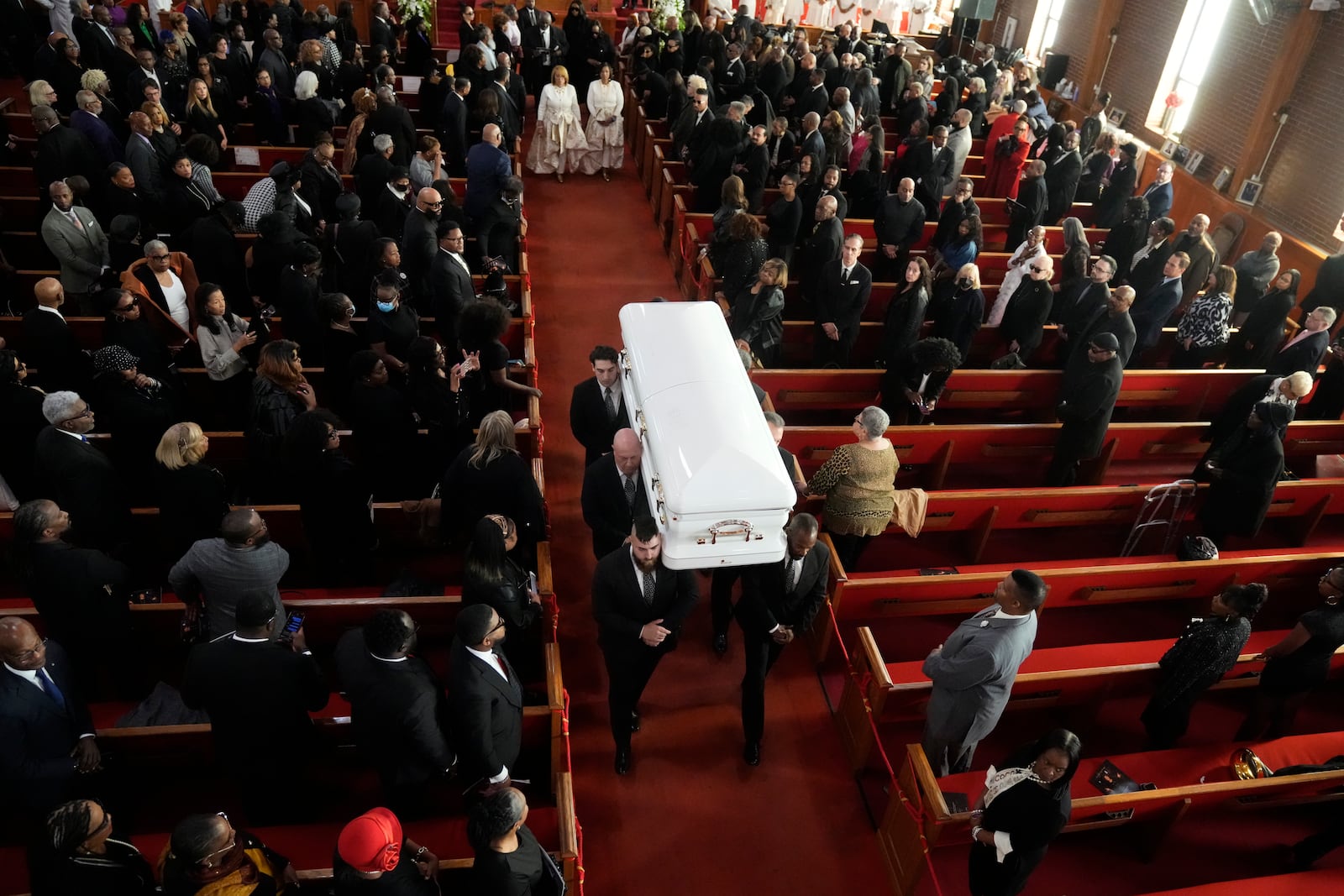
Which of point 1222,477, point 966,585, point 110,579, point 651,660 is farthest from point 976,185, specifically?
point 110,579

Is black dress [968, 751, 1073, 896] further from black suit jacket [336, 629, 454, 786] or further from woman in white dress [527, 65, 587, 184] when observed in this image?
woman in white dress [527, 65, 587, 184]

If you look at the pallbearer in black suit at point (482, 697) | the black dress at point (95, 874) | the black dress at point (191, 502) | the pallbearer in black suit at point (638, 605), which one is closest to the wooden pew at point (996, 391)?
the pallbearer in black suit at point (638, 605)

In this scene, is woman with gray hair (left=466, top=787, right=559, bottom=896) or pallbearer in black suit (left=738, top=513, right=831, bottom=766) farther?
pallbearer in black suit (left=738, top=513, right=831, bottom=766)

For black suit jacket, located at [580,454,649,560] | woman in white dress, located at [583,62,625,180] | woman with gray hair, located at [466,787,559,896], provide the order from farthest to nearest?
woman in white dress, located at [583,62,625,180]
black suit jacket, located at [580,454,649,560]
woman with gray hair, located at [466,787,559,896]

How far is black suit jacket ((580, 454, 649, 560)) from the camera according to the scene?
441cm

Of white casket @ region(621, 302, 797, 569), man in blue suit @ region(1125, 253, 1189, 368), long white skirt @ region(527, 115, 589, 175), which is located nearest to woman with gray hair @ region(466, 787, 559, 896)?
white casket @ region(621, 302, 797, 569)

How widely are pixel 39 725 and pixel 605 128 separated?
9211 mm

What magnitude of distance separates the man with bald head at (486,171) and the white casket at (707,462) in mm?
3765

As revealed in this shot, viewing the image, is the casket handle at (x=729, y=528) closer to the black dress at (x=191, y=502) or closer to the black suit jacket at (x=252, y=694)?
the black suit jacket at (x=252, y=694)

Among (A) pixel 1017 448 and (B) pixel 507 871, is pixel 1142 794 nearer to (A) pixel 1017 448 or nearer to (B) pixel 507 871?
(B) pixel 507 871

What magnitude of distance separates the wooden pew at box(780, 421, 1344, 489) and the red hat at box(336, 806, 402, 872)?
12.1 ft

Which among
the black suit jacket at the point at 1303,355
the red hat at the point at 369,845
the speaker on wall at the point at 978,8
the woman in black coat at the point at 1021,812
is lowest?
the woman in black coat at the point at 1021,812

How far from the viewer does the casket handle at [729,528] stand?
3779 mm

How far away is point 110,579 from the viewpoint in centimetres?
362
